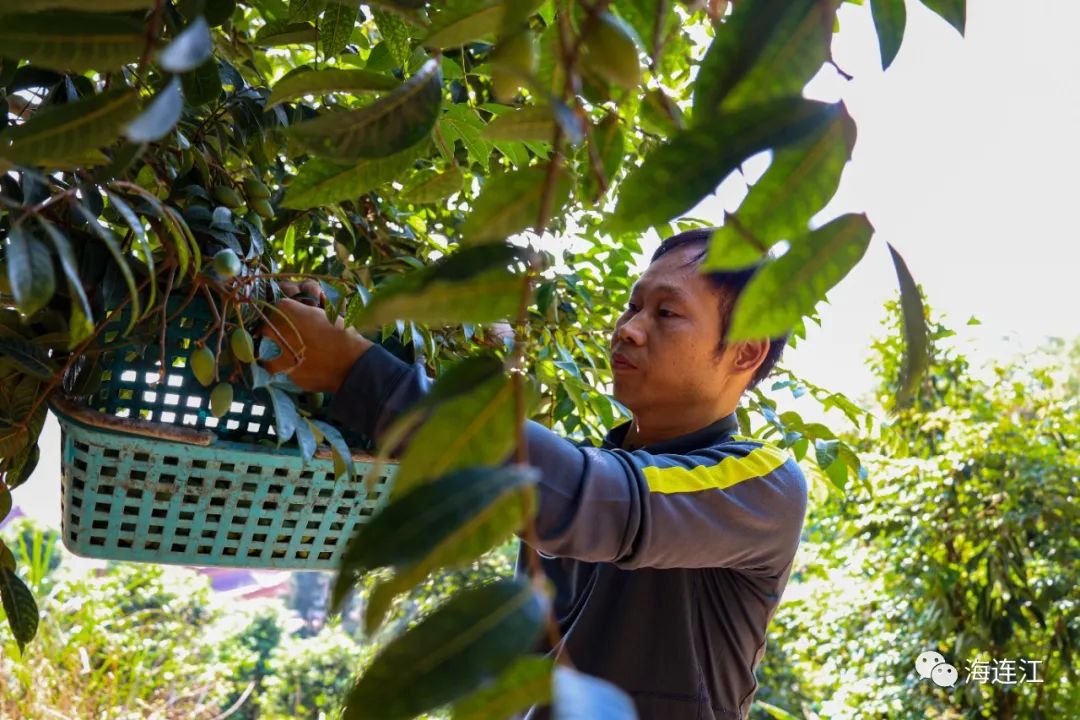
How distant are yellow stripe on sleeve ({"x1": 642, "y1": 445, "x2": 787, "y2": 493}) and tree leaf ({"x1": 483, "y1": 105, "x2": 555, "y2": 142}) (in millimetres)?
470

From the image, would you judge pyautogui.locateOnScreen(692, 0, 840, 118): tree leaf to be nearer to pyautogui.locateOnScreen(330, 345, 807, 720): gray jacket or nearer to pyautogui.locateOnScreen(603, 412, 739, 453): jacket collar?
pyautogui.locateOnScreen(330, 345, 807, 720): gray jacket

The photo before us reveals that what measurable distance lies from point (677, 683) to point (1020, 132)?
761 centimetres

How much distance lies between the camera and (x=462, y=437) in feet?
1.14

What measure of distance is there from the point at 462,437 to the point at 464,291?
0.05 metres

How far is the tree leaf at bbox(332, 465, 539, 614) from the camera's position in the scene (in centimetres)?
29

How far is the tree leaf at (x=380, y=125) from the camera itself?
15.8 inches

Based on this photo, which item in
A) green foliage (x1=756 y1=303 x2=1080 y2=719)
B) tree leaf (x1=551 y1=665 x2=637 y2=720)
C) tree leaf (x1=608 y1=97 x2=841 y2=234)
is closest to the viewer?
tree leaf (x1=551 y1=665 x2=637 y2=720)

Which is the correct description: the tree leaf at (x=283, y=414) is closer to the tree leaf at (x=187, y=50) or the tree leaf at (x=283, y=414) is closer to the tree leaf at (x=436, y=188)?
the tree leaf at (x=436, y=188)

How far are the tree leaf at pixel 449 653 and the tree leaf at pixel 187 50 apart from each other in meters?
0.19

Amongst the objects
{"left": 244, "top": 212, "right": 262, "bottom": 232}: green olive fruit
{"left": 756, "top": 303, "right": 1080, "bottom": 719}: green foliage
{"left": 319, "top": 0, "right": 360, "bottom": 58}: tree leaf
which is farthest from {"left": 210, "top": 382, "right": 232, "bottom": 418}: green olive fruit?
{"left": 756, "top": 303, "right": 1080, "bottom": 719}: green foliage

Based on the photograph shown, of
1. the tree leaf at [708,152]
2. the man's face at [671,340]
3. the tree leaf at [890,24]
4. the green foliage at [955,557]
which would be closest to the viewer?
the tree leaf at [708,152]

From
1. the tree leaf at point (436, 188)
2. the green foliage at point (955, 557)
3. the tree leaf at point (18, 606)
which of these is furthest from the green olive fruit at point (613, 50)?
the green foliage at point (955, 557)

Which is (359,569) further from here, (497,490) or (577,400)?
(577,400)

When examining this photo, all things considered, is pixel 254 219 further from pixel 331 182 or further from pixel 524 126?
pixel 524 126
